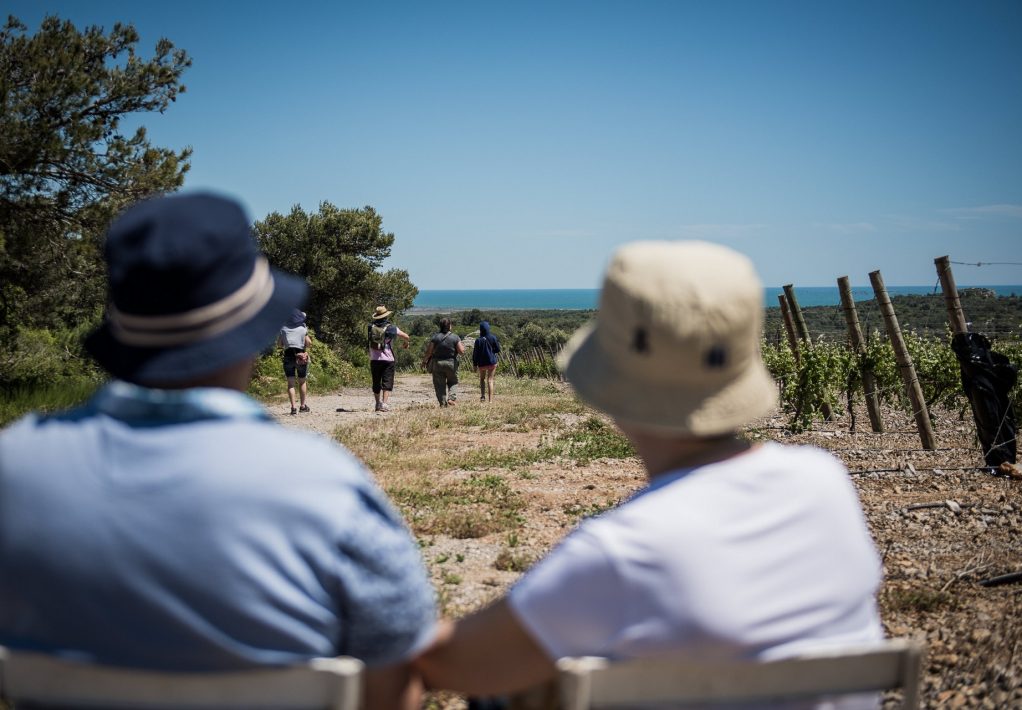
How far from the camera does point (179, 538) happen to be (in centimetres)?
126

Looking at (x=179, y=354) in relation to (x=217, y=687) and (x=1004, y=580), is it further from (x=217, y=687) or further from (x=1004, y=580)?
(x=1004, y=580)

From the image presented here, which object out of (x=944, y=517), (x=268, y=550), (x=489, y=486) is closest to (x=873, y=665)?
(x=268, y=550)

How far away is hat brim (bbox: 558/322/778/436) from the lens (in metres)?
1.50

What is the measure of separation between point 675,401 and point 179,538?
88 cm

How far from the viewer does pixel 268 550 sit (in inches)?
50.8

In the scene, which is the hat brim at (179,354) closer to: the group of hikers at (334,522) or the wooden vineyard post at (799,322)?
the group of hikers at (334,522)

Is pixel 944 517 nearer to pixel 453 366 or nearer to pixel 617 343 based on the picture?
pixel 617 343

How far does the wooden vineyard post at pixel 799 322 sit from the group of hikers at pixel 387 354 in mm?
5240

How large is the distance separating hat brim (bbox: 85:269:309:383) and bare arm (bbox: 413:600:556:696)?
65 centimetres

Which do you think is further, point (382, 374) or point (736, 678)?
point (382, 374)

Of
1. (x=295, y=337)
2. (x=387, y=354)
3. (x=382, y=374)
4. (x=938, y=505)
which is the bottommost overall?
(x=938, y=505)

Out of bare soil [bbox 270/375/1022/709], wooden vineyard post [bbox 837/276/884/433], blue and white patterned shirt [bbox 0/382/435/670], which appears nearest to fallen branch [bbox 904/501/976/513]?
bare soil [bbox 270/375/1022/709]

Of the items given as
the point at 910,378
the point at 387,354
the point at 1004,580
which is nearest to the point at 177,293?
the point at 1004,580

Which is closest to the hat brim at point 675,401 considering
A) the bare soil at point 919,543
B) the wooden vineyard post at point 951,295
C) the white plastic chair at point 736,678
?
the white plastic chair at point 736,678
